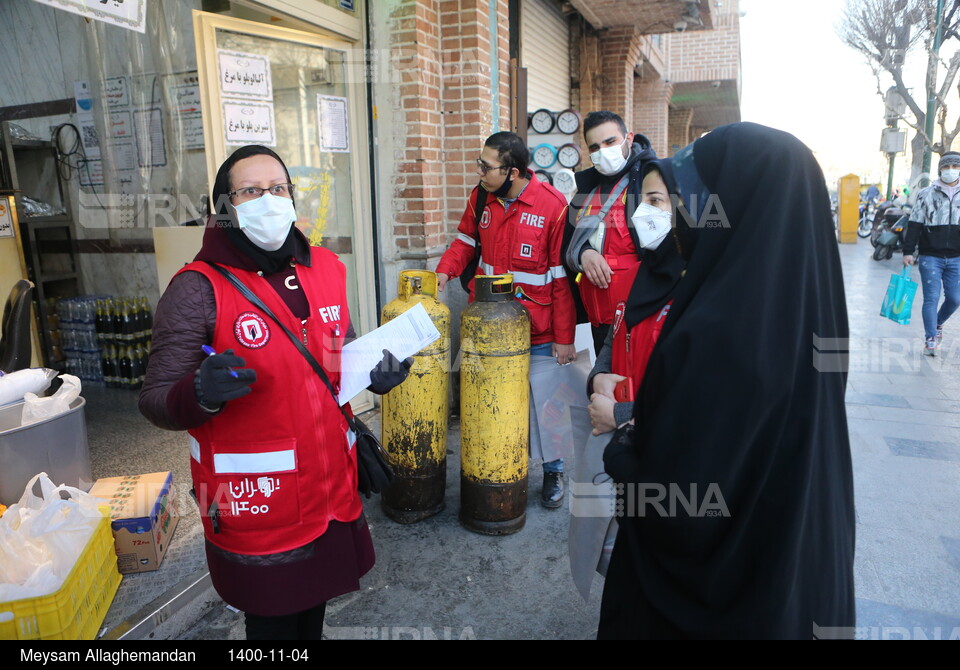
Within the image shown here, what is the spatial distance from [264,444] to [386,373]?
1.47 ft

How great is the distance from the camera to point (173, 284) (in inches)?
73.4

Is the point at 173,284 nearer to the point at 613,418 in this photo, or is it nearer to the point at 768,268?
the point at 613,418

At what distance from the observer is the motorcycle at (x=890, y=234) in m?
15.5

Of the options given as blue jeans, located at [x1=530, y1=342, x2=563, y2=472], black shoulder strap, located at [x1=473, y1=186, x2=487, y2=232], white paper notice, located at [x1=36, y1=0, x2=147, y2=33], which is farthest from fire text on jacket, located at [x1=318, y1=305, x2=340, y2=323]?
Result: black shoulder strap, located at [x1=473, y1=186, x2=487, y2=232]

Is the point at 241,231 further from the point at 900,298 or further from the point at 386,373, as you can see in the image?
the point at 900,298

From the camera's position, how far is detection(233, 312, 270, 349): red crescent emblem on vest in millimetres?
1865

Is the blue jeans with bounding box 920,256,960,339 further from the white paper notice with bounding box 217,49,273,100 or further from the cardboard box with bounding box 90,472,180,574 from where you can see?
the cardboard box with bounding box 90,472,180,574

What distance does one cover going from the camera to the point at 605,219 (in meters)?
3.69

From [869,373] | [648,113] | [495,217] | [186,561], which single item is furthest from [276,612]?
[648,113]

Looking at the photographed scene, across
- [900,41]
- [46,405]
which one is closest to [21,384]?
[46,405]

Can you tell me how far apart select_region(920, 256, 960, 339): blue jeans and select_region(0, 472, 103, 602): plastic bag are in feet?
27.3

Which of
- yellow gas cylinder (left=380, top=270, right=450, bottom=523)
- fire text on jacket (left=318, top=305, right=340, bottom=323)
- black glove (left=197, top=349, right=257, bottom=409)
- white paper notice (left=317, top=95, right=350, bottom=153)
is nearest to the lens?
black glove (left=197, top=349, right=257, bottom=409)

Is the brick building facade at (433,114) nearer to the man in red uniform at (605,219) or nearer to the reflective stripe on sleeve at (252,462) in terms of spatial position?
the man in red uniform at (605,219)

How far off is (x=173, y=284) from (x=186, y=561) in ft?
6.42
